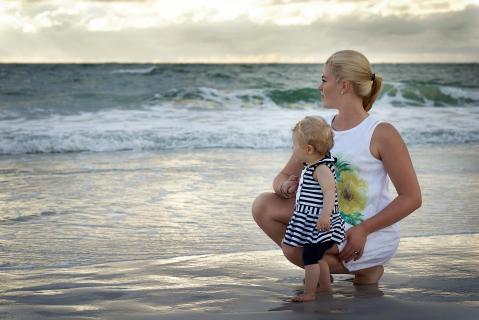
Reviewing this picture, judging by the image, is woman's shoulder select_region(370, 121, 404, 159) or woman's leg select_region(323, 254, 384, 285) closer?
woman's shoulder select_region(370, 121, 404, 159)

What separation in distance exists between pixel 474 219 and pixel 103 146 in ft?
25.7

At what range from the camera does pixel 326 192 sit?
3.31 metres

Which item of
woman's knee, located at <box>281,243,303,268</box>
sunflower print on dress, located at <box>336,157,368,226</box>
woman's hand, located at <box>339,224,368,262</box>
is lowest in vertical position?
woman's knee, located at <box>281,243,303,268</box>

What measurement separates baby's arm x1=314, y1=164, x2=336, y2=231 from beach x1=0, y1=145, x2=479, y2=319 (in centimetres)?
35

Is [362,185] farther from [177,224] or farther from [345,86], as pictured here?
[177,224]

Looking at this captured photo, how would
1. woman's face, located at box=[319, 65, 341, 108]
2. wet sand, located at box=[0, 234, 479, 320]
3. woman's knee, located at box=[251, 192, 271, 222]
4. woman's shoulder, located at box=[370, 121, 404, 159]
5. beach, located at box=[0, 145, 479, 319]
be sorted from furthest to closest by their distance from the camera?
1. woman's knee, located at box=[251, 192, 271, 222]
2. woman's face, located at box=[319, 65, 341, 108]
3. woman's shoulder, located at box=[370, 121, 404, 159]
4. beach, located at box=[0, 145, 479, 319]
5. wet sand, located at box=[0, 234, 479, 320]

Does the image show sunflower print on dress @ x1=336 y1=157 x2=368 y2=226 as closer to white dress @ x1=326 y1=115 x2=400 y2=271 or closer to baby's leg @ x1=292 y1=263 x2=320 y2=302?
white dress @ x1=326 y1=115 x2=400 y2=271

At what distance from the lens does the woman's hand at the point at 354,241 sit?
3.47 metres

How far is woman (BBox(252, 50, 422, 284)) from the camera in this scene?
11.5 ft

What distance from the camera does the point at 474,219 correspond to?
5977 mm

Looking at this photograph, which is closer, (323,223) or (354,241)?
(323,223)

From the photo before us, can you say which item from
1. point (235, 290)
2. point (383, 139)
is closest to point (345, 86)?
point (383, 139)

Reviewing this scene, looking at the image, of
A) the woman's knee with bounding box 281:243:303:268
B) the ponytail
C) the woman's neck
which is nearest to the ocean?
the woman's knee with bounding box 281:243:303:268

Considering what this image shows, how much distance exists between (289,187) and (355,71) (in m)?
0.64
